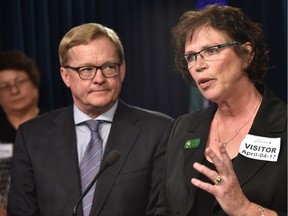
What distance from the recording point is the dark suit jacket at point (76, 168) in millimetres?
2180

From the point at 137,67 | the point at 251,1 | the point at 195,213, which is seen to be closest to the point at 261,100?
the point at 195,213

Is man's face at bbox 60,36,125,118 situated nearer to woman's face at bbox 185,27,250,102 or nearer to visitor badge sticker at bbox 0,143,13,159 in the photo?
woman's face at bbox 185,27,250,102

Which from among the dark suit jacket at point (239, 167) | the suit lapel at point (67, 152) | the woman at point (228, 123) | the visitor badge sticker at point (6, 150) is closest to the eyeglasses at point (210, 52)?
the woman at point (228, 123)

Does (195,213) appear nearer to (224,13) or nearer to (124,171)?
(124,171)

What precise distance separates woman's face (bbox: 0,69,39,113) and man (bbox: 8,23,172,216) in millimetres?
689

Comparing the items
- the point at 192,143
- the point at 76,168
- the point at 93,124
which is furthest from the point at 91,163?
the point at 192,143

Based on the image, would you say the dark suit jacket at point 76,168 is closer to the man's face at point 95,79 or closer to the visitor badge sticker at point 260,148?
the man's face at point 95,79

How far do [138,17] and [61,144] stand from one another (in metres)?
1.03

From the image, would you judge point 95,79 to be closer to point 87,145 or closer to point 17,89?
point 87,145

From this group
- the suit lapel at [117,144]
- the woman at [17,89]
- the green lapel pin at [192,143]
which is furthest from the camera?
the woman at [17,89]

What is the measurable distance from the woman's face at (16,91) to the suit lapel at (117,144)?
3.00 feet

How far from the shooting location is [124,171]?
2.20m

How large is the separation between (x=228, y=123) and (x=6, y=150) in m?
1.54

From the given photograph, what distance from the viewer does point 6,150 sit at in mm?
2908
